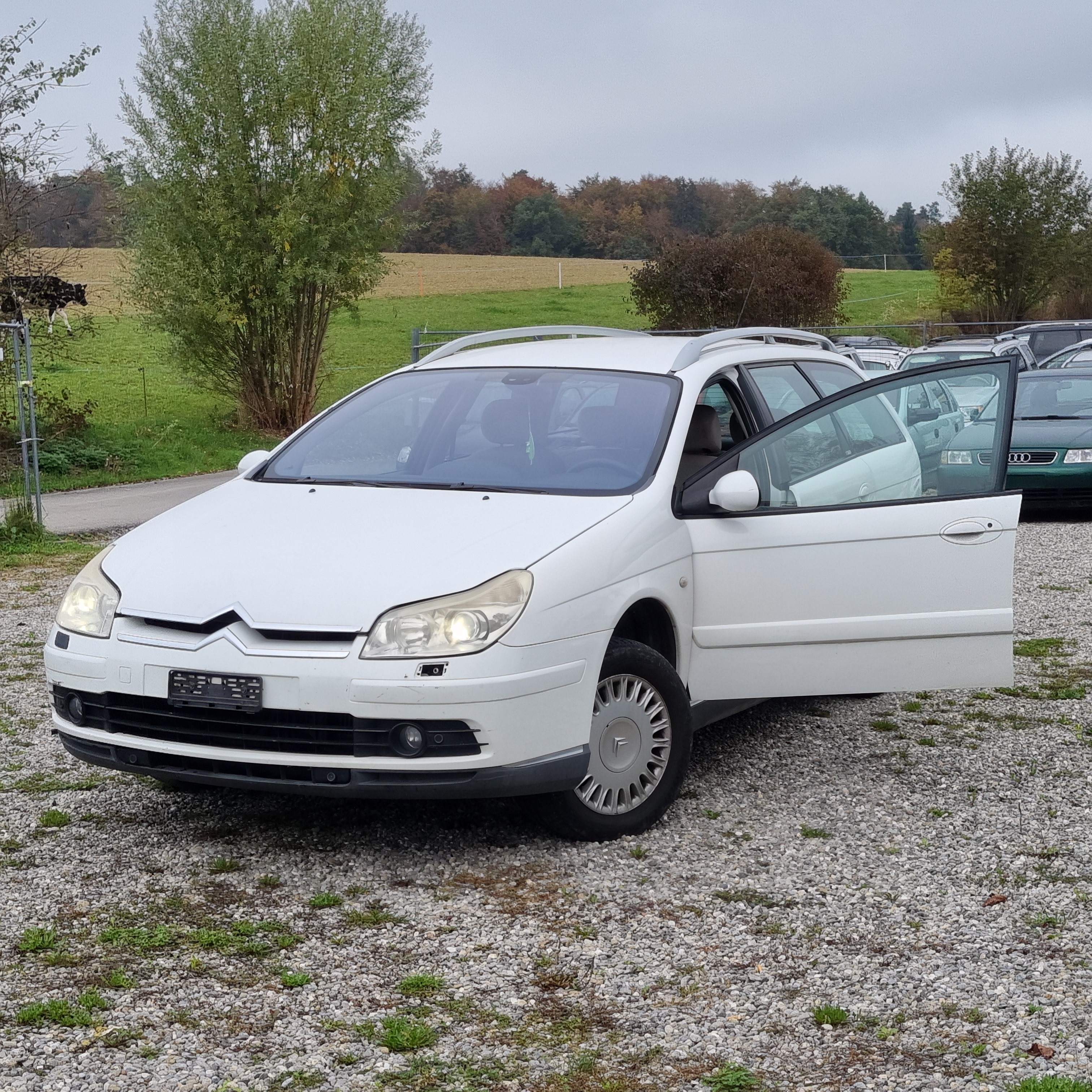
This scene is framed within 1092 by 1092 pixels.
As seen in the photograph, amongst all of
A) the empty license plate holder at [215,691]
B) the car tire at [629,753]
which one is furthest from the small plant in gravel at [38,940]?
the car tire at [629,753]

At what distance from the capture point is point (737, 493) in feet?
16.6

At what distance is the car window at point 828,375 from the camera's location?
6.70 metres

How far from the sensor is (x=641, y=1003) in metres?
3.61

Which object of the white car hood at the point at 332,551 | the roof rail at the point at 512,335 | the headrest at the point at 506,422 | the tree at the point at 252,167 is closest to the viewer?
the white car hood at the point at 332,551

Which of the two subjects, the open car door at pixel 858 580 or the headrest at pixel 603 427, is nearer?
the open car door at pixel 858 580

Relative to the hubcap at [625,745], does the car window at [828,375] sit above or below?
above

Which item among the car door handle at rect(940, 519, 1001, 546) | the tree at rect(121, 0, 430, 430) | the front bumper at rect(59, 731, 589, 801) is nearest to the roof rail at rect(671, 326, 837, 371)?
the car door handle at rect(940, 519, 1001, 546)

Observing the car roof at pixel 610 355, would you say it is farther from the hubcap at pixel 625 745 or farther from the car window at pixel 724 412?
the hubcap at pixel 625 745

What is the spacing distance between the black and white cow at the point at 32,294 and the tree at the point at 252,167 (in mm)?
6020

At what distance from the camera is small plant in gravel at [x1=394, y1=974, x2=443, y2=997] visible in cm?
365

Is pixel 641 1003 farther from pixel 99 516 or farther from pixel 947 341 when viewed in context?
pixel 947 341

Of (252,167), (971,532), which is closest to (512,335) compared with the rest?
(971,532)

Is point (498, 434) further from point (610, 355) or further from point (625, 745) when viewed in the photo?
point (625, 745)

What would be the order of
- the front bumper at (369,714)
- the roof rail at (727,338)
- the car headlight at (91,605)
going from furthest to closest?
1. the roof rail at (727,338)
2. the car headlight at (91,605)
3. the front bumper at (369,714)
